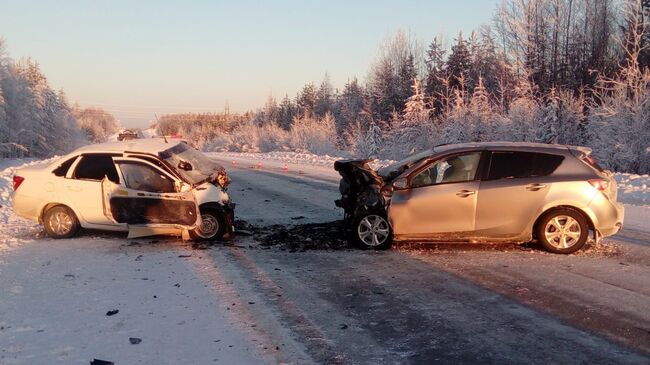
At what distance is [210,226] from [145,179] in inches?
51.4

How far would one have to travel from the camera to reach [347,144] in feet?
161

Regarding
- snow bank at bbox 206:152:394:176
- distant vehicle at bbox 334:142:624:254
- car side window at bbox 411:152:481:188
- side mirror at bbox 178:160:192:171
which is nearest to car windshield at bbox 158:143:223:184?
side mirror at bbox 178:160:192:171

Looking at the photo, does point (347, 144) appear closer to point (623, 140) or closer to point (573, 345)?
point (623, 140)

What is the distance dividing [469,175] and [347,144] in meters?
41.3

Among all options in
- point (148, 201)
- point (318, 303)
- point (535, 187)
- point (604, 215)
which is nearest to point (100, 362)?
point (318, 303)

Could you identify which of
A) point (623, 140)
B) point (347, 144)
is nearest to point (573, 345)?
point (623, 140)

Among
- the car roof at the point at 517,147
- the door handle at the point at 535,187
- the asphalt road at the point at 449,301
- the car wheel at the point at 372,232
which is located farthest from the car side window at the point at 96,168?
the door handle at the point at 535,187

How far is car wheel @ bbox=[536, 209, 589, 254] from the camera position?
7.59 m

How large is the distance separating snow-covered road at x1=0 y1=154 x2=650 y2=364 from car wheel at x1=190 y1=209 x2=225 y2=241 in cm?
38

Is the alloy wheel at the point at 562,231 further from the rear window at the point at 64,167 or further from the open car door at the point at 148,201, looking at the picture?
the rear window at the point at 64,167

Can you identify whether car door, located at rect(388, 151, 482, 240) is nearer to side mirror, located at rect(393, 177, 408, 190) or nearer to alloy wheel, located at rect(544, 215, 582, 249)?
side mirror, located at rect(393, 177, 408, 190)

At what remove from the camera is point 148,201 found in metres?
8.47

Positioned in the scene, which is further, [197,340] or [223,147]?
[223,147]

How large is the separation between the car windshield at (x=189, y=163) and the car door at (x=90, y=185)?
93 cm
